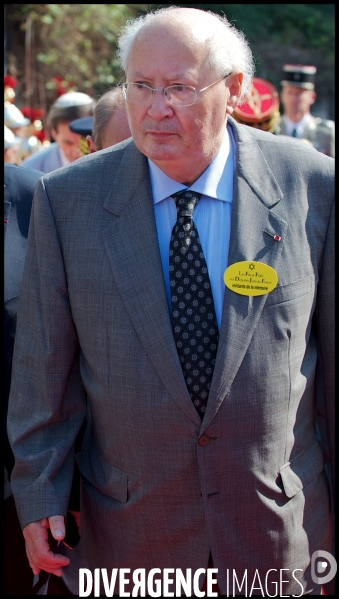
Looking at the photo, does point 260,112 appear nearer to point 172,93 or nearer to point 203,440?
point 172,93

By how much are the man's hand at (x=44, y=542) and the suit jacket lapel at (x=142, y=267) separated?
0.55m

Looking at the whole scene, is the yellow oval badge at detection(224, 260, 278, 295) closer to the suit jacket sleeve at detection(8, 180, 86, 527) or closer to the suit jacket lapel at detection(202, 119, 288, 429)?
the suit jacket lapel at detection(202, 119, 288, 429)

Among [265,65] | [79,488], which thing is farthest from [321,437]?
[265,65]

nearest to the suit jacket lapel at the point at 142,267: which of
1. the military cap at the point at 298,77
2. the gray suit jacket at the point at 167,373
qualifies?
the gray suit jacket at the point at 167,373

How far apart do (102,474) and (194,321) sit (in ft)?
2.02

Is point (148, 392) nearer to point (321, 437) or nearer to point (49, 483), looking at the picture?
point (49, 483)

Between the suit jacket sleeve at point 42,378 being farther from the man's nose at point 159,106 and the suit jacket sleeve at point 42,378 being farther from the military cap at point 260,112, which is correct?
the military cap at point 260,112

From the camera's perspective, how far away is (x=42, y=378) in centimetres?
237

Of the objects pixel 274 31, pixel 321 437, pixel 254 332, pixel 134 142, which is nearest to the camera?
pixel 254 332

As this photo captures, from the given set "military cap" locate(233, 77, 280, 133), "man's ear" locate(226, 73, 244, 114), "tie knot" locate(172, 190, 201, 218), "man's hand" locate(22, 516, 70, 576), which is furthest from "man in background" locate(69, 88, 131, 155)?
"military cap" locate(233, 77, 280, 133)

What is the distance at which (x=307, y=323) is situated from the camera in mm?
2371

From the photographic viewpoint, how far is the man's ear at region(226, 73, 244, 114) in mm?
2398

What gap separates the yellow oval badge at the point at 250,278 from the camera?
225 cm

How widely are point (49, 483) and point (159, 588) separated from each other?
49 centimetres
